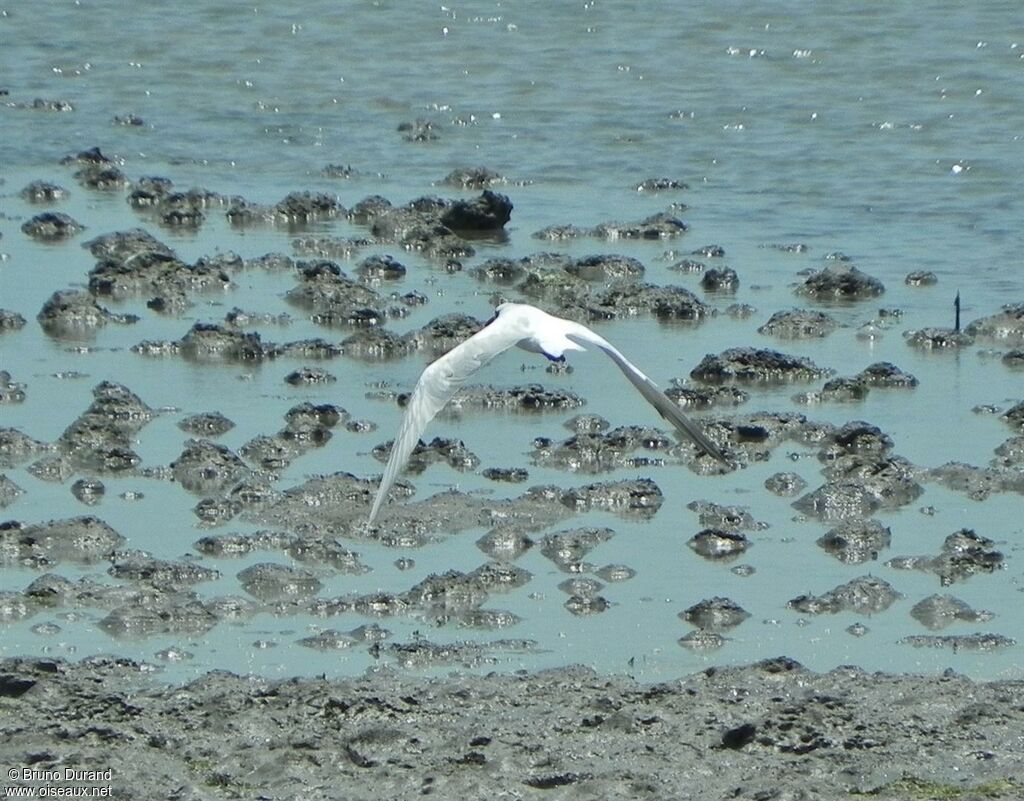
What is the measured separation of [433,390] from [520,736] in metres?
1.72

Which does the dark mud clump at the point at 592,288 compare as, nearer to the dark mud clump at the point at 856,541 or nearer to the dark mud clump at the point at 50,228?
the dark mud clump at the point at 50,228

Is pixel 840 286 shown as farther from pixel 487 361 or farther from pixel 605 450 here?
pixel 487 361

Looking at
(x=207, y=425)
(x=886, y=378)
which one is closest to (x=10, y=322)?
(x=207, y=425)

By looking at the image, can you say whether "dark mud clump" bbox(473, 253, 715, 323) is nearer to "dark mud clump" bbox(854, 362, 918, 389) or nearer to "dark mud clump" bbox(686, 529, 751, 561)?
"dark mud clump" bbox(854, 362, 918, 389)

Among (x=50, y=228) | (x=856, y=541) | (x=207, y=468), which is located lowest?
(x=856, y=541)

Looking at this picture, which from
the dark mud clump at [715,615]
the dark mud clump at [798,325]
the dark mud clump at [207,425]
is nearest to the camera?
the dark mud clump at [715,615]

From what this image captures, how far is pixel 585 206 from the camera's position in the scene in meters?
19.8

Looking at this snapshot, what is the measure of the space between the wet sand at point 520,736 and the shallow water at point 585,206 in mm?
754

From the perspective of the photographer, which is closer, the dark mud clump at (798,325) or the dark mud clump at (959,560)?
the dark mud clump at (959,560)

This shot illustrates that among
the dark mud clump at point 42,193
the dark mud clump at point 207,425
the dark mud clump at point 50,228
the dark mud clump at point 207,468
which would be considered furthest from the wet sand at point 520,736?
the dark mud clump at point 42,193

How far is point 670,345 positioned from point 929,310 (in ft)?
6.77

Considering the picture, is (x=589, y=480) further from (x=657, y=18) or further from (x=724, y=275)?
(x=657, y=18)

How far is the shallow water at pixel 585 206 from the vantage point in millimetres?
10375

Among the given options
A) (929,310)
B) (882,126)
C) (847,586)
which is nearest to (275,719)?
(847,586)
